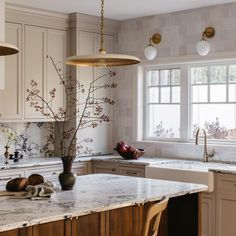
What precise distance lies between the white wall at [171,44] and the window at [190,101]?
0.18 m

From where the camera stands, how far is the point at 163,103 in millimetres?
6461

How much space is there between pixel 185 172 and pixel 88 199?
2.15 metres

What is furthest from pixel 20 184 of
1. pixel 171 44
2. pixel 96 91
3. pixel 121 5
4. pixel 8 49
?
pixel 171 44

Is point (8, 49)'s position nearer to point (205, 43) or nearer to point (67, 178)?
point (67, 178)

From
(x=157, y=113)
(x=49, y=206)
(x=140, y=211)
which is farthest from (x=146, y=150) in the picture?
(x=49, y=206)

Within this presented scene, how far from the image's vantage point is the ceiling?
554 centimetres

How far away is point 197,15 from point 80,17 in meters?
1.42

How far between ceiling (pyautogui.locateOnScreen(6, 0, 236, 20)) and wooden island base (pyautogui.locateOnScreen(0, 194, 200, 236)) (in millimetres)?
2474

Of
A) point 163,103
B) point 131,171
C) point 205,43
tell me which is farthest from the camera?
point 163,103

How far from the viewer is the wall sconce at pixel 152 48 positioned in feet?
20.3

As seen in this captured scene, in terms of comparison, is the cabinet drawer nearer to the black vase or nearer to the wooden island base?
the wooden island base

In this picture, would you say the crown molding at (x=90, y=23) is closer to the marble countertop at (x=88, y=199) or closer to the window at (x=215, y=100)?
the window at (x=215, y=100)

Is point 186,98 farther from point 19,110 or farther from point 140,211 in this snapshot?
point 140,211

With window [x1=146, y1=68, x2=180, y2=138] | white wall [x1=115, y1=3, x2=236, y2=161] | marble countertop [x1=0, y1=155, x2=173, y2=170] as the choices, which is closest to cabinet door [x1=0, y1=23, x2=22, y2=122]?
marble countertop [x1=0, y1=155, x2=173, y2=170]
